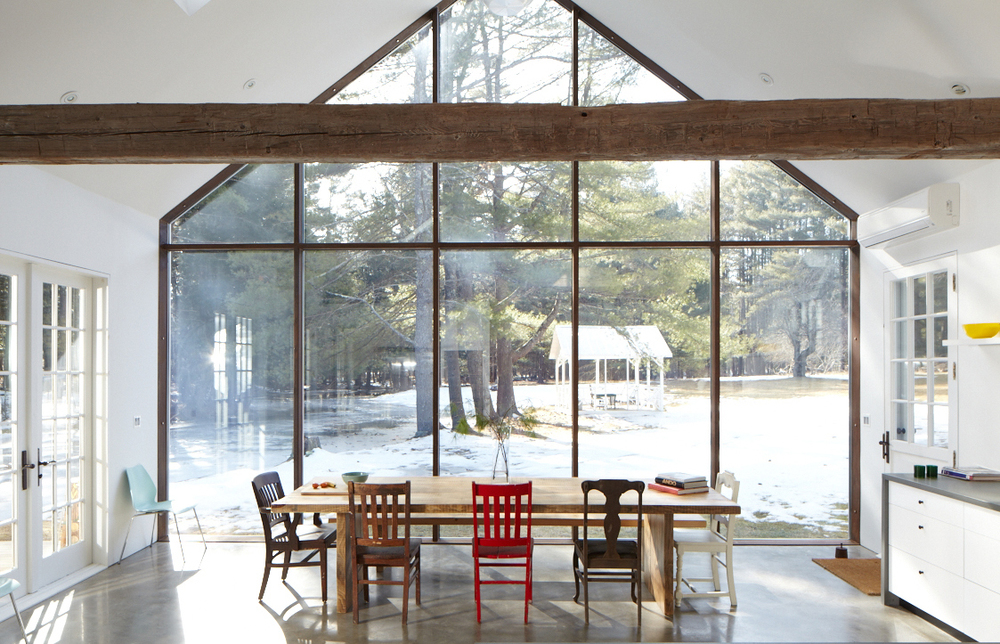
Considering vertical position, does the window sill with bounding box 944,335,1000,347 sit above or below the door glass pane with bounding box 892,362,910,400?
above

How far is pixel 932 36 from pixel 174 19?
14.5 feet

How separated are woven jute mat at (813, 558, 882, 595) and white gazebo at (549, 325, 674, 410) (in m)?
1.80

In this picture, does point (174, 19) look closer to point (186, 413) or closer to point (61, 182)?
point (61, 182)

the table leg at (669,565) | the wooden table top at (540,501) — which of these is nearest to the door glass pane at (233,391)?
the wooden table top at (540,501)

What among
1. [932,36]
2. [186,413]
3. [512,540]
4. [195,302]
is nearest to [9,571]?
[186,413]

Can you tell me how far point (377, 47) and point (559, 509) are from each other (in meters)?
4.21

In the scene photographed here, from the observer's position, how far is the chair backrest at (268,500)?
4918 millimetres

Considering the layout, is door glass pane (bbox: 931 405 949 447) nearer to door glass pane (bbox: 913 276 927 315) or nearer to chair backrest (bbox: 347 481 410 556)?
door glass pane (bbox: 913 276 927 315)

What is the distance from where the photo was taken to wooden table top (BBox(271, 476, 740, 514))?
475cm

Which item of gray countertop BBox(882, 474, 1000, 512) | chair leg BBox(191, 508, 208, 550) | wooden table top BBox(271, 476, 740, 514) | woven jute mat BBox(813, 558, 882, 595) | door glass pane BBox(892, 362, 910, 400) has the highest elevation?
door glass pane BBox(892, 362, 910, 400)

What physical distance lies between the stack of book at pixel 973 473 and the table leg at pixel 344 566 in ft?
12.6

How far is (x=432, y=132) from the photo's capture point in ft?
12.8

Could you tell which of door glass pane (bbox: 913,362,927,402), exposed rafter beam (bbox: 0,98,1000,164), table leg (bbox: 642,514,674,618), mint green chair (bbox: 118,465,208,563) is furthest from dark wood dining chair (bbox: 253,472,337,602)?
door glass pane (bbox: 913,362,927,402)

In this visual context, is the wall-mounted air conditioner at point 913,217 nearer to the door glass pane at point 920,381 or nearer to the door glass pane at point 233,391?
the door glass pane at point 920,381
